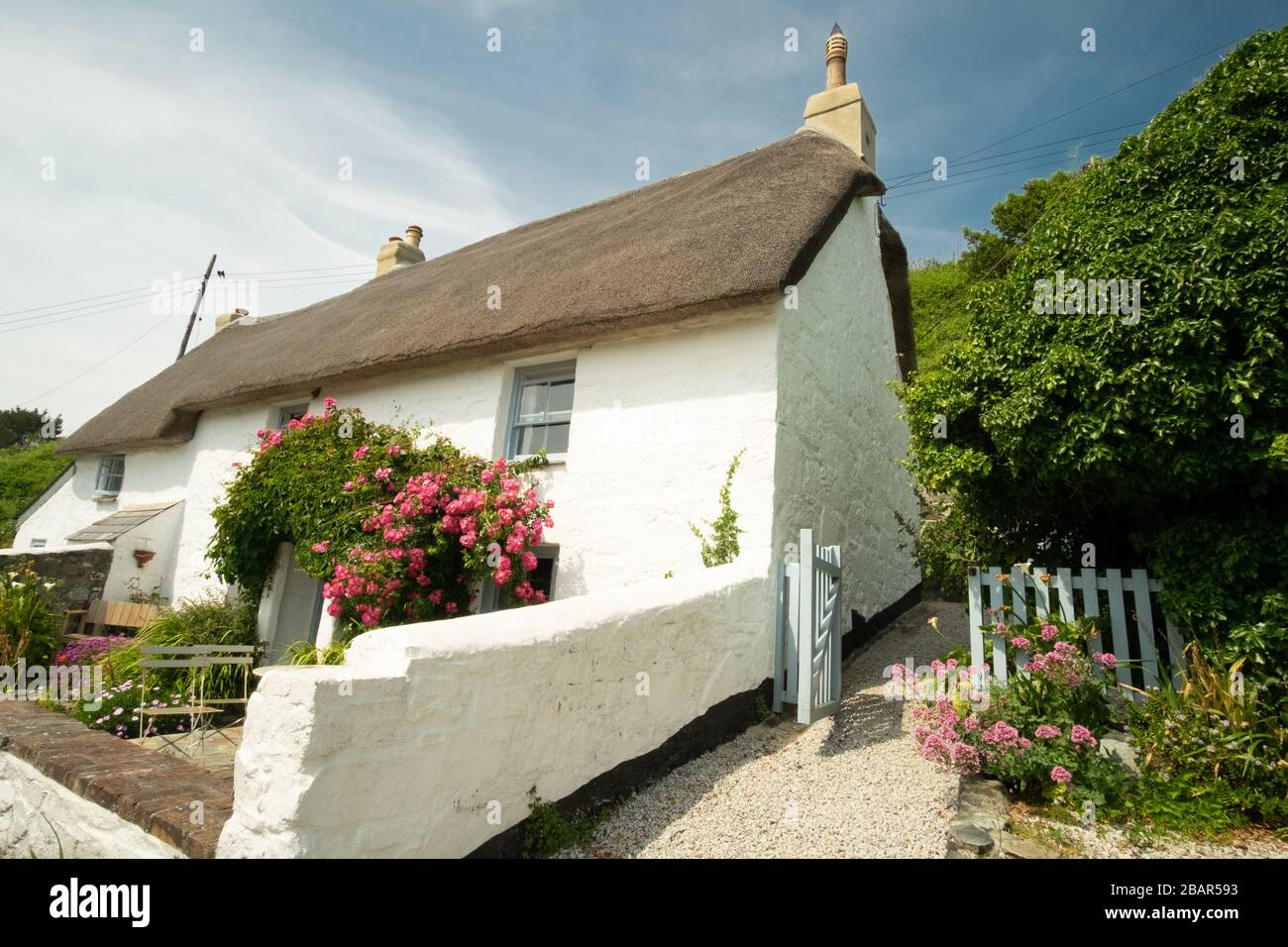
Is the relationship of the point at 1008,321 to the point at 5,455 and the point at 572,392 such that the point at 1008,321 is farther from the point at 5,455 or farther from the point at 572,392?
the point at 5,455

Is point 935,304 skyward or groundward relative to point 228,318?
skyward

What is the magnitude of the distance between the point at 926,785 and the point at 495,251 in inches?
386

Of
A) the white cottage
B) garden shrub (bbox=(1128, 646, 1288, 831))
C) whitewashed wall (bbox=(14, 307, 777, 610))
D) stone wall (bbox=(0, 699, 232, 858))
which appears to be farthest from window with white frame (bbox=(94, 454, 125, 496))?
garden shrub (bbox=(1128, 646, 1288, 831))

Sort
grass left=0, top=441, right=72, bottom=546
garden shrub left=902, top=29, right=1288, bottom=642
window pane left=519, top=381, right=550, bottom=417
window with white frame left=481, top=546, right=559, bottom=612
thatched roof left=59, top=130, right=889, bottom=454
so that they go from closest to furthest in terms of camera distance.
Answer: garden shrub left=902, top=29, right=1288, bottom=642 < thatched roof left=59, top=130, right=889, bottom=454 < window with white frame left=481, top=546, right=559, bottom=612 < window pane left=519, top=381, right=550, bottom=417 < grass left=0, top=441, right=72, bottom=546

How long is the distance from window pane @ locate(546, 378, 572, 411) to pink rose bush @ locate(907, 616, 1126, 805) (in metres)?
4.55

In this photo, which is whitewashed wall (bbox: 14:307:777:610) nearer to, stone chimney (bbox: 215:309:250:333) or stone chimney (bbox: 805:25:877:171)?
stone chimney (bbox: 805:25:877:171)

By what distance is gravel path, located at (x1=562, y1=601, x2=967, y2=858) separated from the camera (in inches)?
129

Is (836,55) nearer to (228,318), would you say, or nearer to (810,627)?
(810,627)

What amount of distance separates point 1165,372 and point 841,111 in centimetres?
676

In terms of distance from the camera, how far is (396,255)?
605 inches

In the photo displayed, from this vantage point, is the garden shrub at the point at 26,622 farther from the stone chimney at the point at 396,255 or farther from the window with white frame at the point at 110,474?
the stone chimney at the point at 396,255

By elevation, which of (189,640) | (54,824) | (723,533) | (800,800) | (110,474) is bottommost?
(54,824)

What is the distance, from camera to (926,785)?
3.90m

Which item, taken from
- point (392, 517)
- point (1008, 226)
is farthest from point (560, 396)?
point (1008, 226)
